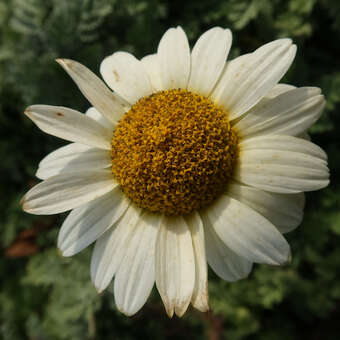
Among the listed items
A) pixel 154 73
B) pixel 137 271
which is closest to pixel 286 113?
pixel 154 73

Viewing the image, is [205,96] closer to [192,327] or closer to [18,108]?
[192,327]

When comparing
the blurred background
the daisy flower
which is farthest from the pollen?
A: the blurred background

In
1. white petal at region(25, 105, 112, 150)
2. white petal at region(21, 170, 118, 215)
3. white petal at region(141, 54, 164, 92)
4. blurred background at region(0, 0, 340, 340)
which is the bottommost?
blurred background at region(0, 0, 340, 340)

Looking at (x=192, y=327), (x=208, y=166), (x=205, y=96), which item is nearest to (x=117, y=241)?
(x=208, y=166)

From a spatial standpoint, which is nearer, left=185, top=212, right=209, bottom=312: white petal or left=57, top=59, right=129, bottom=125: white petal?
left=185, top=212, right=209, bottom=312: white petal

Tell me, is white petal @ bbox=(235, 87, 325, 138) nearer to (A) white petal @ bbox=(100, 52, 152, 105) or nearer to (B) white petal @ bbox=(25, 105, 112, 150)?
(A) white petal @ bbox=(100, 52, 152, 105)

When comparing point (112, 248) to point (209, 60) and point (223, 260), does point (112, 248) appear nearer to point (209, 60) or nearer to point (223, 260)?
point (223, 260)
